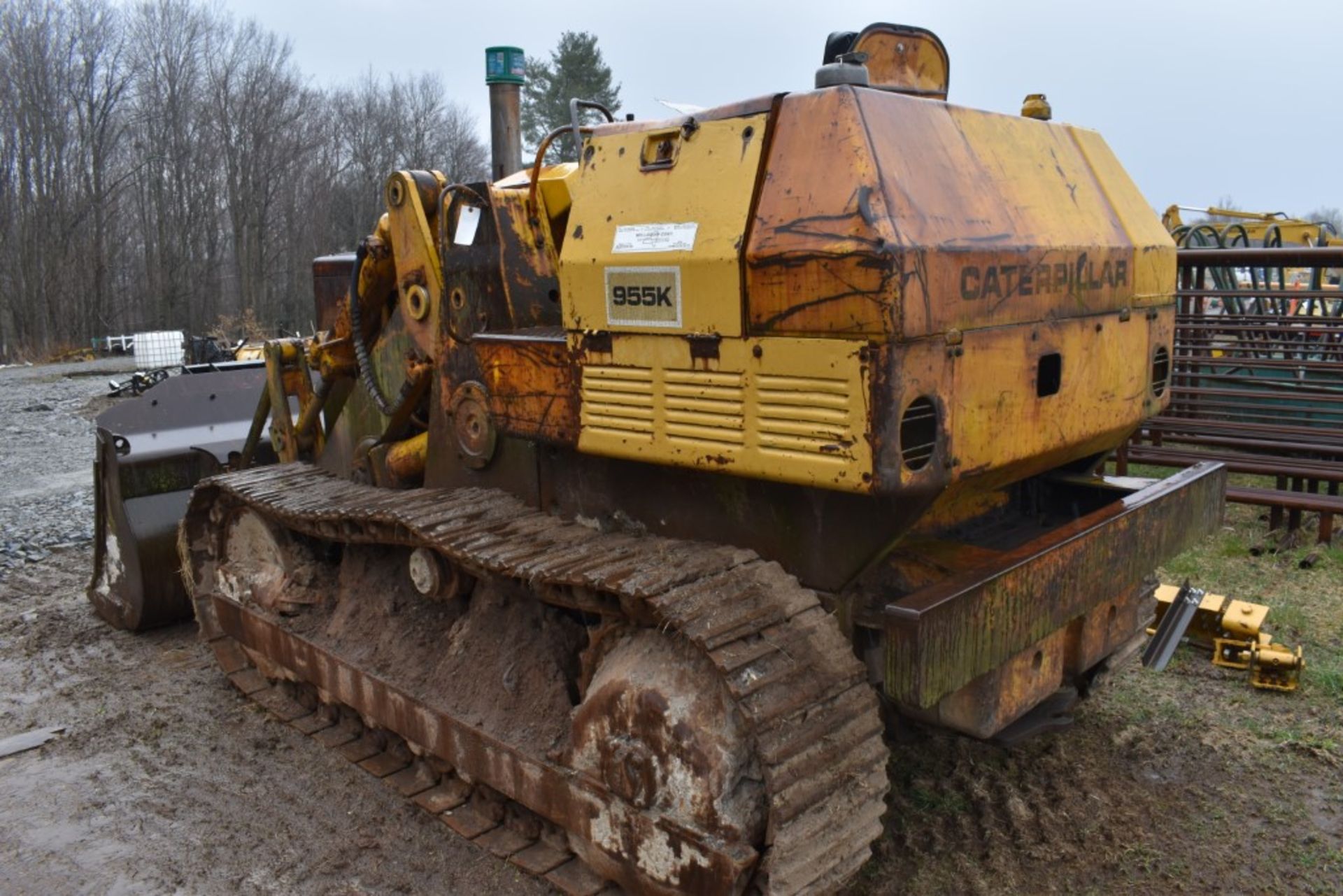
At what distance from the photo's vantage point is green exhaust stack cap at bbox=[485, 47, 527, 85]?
5031 millimetres

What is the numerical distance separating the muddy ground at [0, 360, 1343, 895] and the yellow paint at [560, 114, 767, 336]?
68.8 inches

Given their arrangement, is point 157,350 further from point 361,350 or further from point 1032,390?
point 1032,390

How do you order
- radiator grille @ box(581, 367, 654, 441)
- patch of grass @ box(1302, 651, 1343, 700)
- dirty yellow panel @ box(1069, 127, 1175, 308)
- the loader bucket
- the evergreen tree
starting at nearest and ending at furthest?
1. radiator grille @ box(581, 367, 654, 441)
2. dirty yellow panel @ box(1069, 127, 1175, 308)
3. patch of grass @ box(1302, 651, 1343, 700)
4. the loader bucket
5. the evergreen tree

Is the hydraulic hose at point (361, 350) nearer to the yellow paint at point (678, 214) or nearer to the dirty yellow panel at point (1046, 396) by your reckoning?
the yellow paint at point (678, 214)

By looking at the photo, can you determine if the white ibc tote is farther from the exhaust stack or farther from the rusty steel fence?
the rusty steel fence

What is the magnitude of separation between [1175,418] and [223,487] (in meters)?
5.77

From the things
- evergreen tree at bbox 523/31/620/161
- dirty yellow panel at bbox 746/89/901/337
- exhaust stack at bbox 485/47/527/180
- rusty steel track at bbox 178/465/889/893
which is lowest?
rusty steel track at bbox 178/465/889/893

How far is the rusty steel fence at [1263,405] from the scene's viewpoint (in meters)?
6.44

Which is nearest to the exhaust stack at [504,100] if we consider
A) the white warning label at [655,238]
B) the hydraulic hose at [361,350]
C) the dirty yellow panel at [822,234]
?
the hydraulic hose at [361,350]

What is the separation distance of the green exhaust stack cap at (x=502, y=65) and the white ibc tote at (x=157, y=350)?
20019 mm

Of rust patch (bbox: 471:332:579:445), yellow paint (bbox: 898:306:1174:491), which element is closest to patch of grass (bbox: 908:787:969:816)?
yellow paint (bbox: 898:306:1174:491)

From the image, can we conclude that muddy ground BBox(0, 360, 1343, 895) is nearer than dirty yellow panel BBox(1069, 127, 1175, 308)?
Yes

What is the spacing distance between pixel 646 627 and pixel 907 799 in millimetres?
1301

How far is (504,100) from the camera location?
5.07 m
